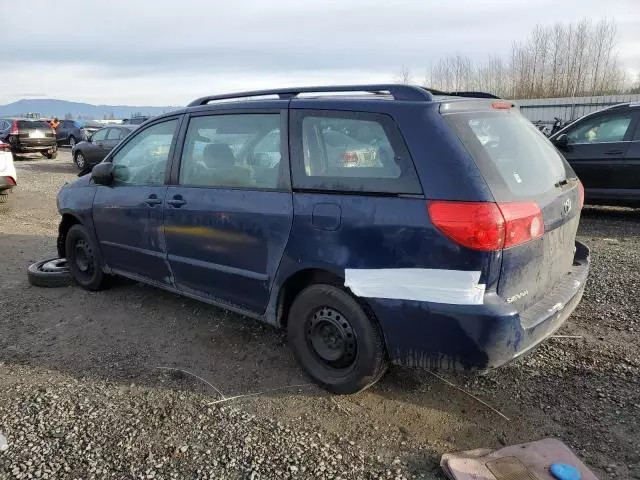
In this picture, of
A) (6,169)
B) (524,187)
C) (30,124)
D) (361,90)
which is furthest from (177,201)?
(30,124)

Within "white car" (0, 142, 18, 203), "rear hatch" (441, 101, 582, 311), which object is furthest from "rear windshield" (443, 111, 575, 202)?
"white car" (0, 142, 18, 203)

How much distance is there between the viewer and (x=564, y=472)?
2.34 metres

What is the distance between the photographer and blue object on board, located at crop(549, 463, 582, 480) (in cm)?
232

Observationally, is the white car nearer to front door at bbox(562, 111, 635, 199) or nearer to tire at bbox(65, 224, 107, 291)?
tire at bbox(65, 224, 107, 291)

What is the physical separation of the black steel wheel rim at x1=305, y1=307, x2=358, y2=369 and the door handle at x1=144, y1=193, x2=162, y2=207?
1.65m

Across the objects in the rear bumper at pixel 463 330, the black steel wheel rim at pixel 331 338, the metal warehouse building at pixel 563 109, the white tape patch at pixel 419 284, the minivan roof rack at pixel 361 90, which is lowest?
the black steel wheel rim at pixel 331 338

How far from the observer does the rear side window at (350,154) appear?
2.72 m

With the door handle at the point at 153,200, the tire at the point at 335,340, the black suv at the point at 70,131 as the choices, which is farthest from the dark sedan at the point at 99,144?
the tire at the point at 335,340

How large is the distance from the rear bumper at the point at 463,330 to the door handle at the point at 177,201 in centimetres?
175

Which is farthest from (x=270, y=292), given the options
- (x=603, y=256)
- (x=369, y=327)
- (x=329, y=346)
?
(x=603, y=256)

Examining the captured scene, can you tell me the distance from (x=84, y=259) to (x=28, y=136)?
1793cm

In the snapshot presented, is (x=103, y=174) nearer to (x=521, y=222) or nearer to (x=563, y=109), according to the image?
(x=521, y=222)

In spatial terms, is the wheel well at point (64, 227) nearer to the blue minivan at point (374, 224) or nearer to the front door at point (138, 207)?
the front door at point (138, 207)

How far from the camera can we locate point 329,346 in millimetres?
3104
